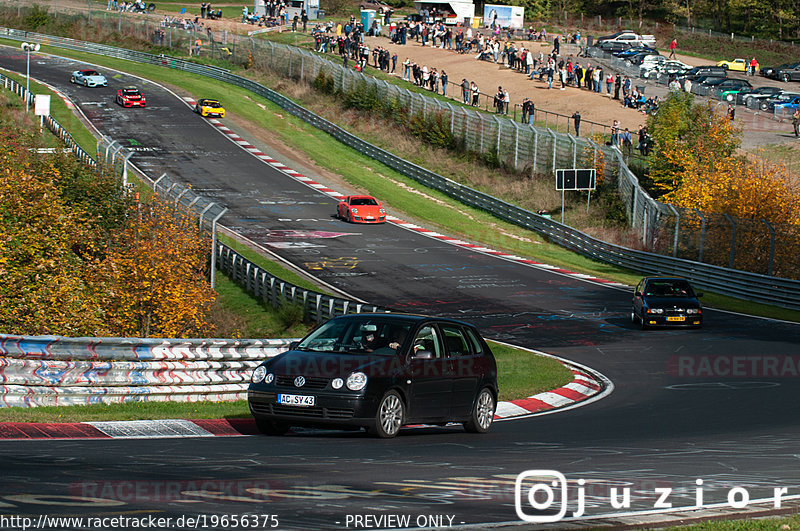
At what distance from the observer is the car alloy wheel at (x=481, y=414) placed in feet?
41.8

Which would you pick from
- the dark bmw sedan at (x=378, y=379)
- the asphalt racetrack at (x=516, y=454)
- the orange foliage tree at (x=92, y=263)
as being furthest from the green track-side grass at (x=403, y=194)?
the dark bmw sedan at (x=378, y=379)

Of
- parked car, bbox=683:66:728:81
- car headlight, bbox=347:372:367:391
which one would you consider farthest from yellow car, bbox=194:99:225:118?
car headlight, bbox=347:372:367:391

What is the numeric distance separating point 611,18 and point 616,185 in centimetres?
7809

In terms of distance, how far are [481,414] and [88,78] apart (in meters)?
62.6

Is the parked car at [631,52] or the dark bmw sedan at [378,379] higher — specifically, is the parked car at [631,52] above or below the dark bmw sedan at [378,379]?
above

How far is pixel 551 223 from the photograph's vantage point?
45031mm

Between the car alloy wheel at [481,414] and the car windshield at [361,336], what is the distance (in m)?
1.54

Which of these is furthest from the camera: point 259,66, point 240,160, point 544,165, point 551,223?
point 259,66

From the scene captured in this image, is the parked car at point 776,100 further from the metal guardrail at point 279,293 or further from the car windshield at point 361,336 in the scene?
the car windshield at point 361,336

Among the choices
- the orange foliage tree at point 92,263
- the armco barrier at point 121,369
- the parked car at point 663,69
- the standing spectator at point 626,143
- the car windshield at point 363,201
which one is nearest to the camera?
the armco barrier at point 121,369

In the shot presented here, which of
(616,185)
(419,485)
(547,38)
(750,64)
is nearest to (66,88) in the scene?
(616,185)

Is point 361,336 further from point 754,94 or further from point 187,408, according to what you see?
point 754,94

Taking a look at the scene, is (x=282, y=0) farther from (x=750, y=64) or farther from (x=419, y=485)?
(x=419, y=485)

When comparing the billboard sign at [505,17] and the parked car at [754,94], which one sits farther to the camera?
the billboard sign at [505,17]
